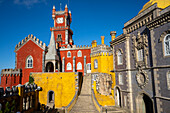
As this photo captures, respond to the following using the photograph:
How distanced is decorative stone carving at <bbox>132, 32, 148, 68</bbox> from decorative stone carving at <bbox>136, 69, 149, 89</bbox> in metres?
0.91

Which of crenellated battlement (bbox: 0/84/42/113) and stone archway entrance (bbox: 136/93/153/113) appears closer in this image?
crenellated battlement (bbox: 0/84/42/113)

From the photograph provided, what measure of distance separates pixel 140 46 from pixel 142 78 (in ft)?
12.4

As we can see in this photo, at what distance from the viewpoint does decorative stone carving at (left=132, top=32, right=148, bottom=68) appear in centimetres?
1492

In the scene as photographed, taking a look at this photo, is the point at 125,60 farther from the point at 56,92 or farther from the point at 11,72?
the point at 11,72

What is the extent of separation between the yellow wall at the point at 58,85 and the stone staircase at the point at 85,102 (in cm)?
195

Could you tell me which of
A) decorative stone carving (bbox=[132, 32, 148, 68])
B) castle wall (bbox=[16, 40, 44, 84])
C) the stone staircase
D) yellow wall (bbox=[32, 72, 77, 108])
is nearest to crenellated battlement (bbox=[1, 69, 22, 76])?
castle wall (bbox=[16, 40, 44, 84])

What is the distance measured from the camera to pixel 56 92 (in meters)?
21.7

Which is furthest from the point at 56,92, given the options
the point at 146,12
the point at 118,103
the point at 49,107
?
the point at 146,12

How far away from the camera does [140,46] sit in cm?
1567

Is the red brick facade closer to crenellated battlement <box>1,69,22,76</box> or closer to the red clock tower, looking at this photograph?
crenellated battlement <box>1,69,22,76</box>

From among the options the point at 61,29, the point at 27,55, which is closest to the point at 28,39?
the point at 27,55

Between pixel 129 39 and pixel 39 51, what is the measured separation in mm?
18259

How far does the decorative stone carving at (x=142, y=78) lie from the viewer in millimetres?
14680

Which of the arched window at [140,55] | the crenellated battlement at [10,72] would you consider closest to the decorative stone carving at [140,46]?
the arched window at [140,55]
